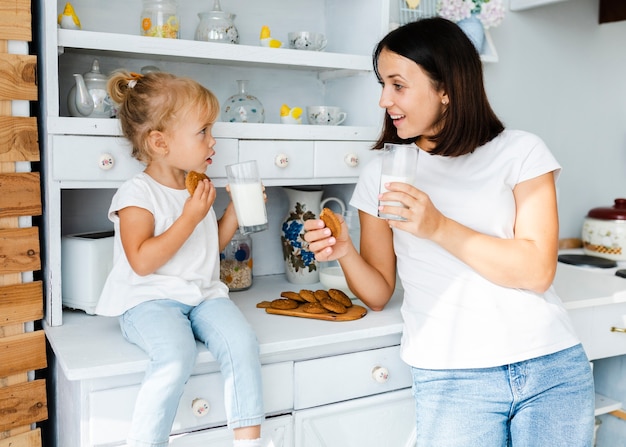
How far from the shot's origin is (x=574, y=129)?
2.64 metres

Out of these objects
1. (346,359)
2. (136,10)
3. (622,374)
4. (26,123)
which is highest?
(136,10)

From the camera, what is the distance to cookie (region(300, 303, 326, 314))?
5.22ft

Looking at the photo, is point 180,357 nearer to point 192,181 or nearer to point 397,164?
point 192,181

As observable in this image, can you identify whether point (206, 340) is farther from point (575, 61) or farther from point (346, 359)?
point (575, 61)

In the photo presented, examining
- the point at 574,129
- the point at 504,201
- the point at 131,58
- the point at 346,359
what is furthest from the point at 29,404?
the point at 574,129

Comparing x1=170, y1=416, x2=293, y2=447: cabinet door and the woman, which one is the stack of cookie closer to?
the woman

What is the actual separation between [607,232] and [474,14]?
92cm

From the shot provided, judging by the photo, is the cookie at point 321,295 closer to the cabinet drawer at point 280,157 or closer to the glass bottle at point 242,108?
the cabinet drawer at point 280,157

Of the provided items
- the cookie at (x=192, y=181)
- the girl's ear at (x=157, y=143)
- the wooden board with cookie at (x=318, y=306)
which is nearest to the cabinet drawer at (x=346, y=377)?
the wooden board with cookie at (x=318, y=306)

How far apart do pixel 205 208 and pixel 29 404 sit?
0.63 m

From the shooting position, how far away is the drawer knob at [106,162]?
148 centimetres

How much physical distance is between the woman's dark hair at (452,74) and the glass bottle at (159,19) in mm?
551

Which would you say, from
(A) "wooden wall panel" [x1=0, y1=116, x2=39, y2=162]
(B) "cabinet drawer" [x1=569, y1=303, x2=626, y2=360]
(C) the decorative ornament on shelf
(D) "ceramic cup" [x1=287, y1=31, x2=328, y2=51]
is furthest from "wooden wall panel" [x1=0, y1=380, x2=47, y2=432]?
(C) the decorative ornament on shelf

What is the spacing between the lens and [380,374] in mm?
1545
